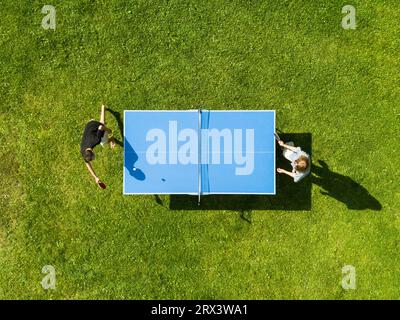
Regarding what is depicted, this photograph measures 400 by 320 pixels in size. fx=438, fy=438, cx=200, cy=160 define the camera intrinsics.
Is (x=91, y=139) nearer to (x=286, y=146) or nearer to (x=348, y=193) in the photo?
(x=286, y=146)

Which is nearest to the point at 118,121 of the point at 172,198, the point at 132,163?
the point at 132,163

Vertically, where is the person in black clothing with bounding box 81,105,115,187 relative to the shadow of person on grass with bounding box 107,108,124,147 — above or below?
below

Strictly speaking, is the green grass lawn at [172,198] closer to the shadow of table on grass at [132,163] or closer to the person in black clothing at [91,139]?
the person in black clothing at [91,139]

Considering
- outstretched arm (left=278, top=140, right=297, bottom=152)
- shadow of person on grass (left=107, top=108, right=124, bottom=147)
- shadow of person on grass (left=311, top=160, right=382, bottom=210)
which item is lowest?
shadow of person on grass (left=311, top=160, right=382, bottom=210)

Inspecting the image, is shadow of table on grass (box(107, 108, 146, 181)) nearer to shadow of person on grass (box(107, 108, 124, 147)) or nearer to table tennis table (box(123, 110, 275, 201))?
table tennis table (box(123, 110, 275, 201))

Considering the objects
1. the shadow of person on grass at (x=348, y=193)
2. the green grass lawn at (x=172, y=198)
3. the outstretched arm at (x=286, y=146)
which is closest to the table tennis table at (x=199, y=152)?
the outstretched arm at (x=286, y=146)

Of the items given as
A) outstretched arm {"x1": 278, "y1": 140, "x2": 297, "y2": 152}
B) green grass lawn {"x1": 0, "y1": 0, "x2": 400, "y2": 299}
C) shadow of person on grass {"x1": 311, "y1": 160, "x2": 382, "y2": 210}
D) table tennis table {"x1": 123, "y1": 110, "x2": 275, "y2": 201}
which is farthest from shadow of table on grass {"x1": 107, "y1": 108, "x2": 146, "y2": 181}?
shadow of person on grass {"x1": 311, "y1": 160, "x2": 382, "y2": 210}
